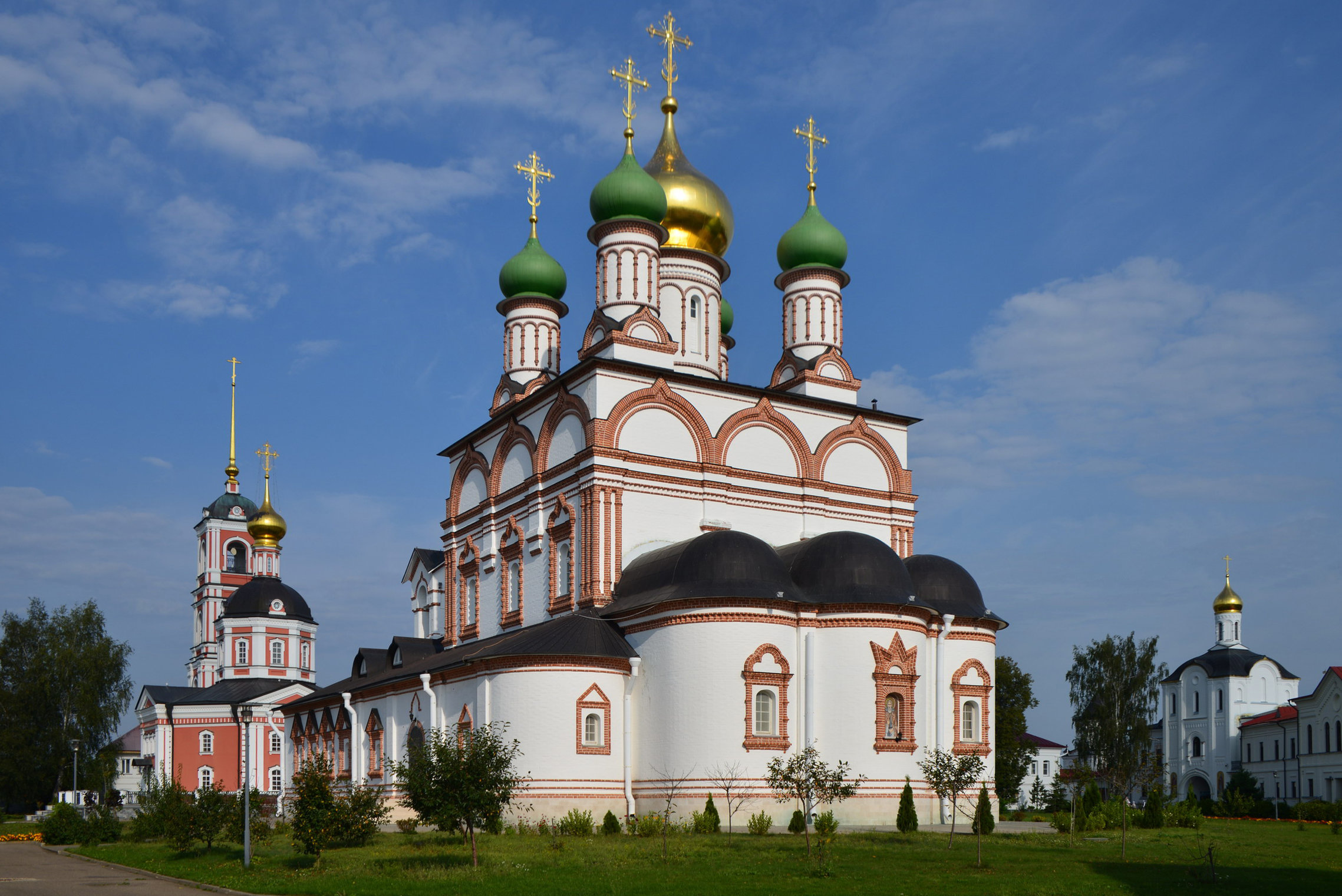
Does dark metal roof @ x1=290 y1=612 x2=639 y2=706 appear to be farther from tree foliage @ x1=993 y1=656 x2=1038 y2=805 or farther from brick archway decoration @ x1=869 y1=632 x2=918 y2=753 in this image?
tree foliage @ x1=993 y1=656 x2=1038 y2=805

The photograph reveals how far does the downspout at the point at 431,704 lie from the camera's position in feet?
77.5

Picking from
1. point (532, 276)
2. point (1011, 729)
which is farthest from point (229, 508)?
point (1011, 729)

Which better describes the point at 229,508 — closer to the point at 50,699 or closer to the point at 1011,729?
the point at 50,699

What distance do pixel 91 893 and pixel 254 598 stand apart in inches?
1367

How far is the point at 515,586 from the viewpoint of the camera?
1043 inches

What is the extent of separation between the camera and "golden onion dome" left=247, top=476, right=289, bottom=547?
49.1 meters

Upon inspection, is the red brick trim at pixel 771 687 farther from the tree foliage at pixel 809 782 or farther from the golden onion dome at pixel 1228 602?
the golden onion dome at pixel 1228 602

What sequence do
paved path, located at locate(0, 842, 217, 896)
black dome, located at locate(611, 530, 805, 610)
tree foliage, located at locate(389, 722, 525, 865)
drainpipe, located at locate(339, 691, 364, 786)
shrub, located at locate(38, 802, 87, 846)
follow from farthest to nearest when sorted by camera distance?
drainpipe, located at locate(339, 691, 364, 786) → shrub, located at locate(38, 802, 87, 846) → black dome, located at locate(611, 530, 805, 610) → tree foliage, located at locate(389, 722, 525, 865) → paved path, located at locate(0, 842, 217, 896)

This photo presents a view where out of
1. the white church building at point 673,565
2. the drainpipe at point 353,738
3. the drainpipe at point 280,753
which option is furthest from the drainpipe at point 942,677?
the drainpipe at point 280,753

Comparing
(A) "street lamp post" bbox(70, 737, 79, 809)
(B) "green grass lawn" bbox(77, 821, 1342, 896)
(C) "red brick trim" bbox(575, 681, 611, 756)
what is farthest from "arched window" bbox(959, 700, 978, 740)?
(A) "street lamp post" bbox(70, 737, 79, 809)

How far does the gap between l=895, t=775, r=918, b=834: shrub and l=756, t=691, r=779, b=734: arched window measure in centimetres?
227

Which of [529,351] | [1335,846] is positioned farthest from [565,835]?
[529,351]

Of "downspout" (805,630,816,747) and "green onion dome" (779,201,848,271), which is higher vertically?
"green onion dome" (779,201,848,271)

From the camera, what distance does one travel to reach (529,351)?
29.7 metres
